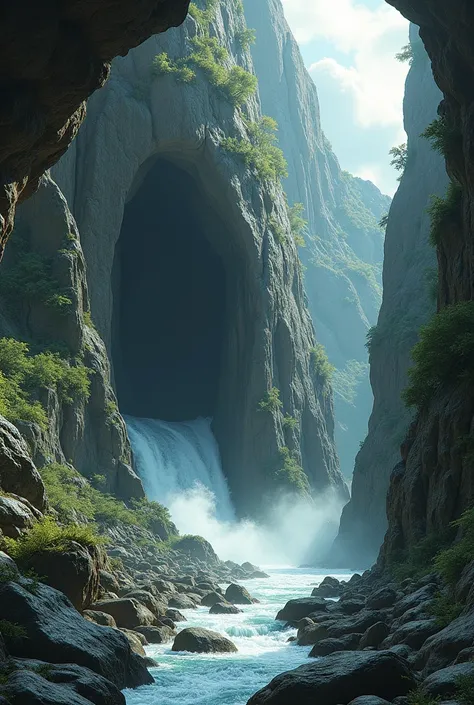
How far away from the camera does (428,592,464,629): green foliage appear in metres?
12.3

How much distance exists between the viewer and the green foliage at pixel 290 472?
56.8 metres

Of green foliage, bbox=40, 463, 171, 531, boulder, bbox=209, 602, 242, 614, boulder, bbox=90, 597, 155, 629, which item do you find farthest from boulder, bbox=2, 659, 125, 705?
green foliage, bbox=40, 463, 171, 531

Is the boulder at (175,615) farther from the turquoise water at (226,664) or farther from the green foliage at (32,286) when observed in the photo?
the green foliage at (32,286)

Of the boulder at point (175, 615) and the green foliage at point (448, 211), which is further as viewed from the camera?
the green foliage at point (448, 211)

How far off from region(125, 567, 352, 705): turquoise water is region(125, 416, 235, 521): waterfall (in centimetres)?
2576

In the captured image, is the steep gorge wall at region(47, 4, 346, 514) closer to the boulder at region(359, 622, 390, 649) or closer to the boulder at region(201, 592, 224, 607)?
the boulder at region(201, 592, 224, 607)

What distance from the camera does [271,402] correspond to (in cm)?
5700

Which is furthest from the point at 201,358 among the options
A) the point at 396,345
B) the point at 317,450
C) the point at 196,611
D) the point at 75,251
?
the point at 196,611

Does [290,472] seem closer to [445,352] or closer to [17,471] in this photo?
[445,352]

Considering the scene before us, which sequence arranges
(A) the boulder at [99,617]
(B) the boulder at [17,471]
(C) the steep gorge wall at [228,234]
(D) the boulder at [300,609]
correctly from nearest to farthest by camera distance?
(A) the boulder at [99,617]
(B) the boulder at [17,471]
(D) the boulder at [300,609]
(C) the steep gorge wall at [228,234]

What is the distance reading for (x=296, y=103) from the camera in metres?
137

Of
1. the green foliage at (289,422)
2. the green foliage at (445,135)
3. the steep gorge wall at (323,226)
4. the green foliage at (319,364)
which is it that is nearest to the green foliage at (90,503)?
the green foliage at (445,135)

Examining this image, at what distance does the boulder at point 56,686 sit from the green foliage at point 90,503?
15.9 meters

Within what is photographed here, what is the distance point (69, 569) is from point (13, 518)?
1536mm
